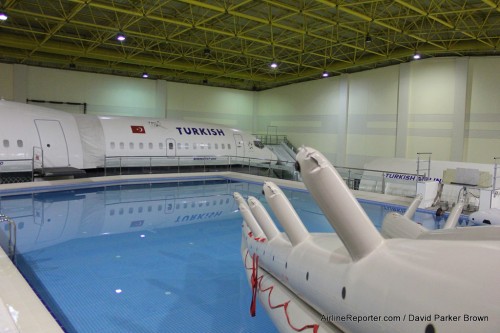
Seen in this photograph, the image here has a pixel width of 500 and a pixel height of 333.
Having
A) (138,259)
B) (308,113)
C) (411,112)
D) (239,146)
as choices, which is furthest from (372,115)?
(138,259)

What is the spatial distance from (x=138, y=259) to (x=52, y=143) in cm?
948

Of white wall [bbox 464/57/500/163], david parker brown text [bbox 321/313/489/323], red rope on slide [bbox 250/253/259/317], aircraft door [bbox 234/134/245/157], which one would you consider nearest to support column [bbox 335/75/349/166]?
aircraft door [bbox 234/134/245/157]

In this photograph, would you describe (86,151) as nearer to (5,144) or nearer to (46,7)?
(5,144)

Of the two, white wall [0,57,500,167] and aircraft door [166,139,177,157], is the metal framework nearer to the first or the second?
white wall [0,57,500,167]

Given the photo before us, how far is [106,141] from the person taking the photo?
1622cm

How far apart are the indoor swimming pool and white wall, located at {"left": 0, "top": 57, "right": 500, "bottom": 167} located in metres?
9.64

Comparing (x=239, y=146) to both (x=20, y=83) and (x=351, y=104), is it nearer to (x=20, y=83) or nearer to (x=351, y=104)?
(x=351, y=104)

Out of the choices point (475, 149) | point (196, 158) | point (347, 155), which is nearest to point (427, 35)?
point (475, 149)

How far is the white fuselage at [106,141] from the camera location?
44.2 feet

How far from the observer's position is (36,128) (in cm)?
1388

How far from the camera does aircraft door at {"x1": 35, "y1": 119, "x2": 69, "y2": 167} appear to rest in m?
13.9

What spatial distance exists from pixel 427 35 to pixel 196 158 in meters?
12.7

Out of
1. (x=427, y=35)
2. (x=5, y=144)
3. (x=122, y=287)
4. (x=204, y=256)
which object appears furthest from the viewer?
(x=427, y=35)

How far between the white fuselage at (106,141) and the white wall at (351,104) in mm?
6346
